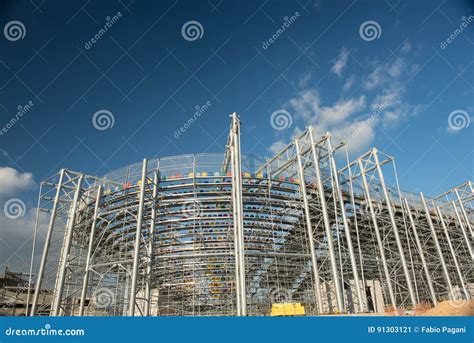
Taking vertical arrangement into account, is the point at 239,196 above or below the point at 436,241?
below

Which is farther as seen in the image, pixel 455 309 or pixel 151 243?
pixel 151 243

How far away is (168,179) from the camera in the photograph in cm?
1931

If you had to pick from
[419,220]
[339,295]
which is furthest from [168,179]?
[419,220]

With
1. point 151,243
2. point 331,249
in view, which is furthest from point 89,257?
point 331,249

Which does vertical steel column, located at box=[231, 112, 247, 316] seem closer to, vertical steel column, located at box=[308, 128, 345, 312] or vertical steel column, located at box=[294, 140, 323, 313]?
vertical steel column, located at box=[294, 140, 323, 313]

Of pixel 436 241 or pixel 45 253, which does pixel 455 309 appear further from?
pixel 45 253

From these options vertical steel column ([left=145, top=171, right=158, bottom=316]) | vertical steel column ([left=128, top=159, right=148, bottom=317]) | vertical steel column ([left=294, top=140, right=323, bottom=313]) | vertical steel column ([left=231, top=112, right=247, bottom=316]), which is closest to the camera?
vertical steel column ([left=231, top=112, right=247, bottom=316])

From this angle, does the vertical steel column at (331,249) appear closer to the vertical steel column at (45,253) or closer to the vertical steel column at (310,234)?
the vertical steel column at (310,234)

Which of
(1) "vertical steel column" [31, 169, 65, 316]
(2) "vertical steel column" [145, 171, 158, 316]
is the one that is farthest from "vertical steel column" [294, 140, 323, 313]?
(1) "vertical steel column" [31, 169, 65, 316]

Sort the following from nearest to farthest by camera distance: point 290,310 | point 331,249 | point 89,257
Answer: point 290,310, point 331,249, point 89,257

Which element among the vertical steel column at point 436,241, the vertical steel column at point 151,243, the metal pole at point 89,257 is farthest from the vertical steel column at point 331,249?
the vertical steel column at point 436,241

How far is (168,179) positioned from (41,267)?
846 cm
